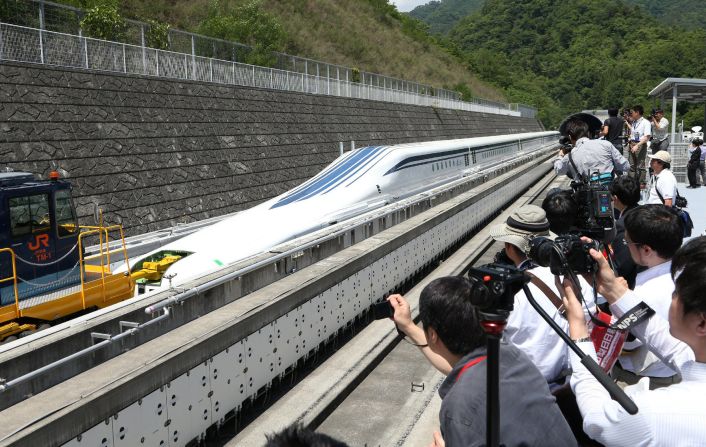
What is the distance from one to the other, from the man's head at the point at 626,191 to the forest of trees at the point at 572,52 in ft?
384

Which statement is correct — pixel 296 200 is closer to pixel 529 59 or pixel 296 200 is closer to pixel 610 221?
pixel 610 221

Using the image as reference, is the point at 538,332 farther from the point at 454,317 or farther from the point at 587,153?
the point at 587,153

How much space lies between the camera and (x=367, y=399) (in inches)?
279

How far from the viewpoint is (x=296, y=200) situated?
15.1 meters

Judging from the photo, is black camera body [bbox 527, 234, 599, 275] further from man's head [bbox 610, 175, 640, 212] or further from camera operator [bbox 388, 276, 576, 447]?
man's head [bbox 610, 175, 640, 212]

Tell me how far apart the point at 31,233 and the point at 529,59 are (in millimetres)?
177473

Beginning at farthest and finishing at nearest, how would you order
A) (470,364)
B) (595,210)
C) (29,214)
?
1. (29,214)
2. (595,210)
3. (470,364)

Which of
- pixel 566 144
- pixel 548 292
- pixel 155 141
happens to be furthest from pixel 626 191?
pixel 155 141

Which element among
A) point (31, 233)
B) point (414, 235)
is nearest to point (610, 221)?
point (414, 235)

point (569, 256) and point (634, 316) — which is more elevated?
point (569, 256)

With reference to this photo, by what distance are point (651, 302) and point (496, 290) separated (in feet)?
6.43

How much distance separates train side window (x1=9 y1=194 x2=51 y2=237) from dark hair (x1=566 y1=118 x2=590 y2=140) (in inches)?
287

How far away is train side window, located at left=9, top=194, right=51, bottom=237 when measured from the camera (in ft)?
29.1

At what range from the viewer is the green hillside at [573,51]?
445 ft
